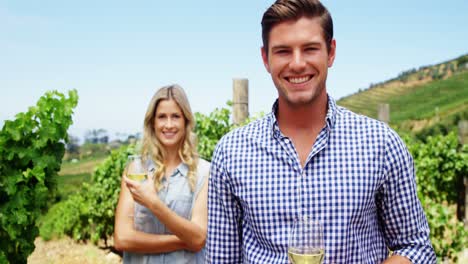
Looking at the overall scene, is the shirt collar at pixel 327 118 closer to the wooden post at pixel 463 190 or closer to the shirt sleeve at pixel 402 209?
the shirt sleeve at pixel 402 209

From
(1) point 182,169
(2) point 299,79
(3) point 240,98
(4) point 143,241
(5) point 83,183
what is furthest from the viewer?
(5) point 83,183

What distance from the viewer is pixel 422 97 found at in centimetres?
3581

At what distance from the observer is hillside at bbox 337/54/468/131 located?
29719 millimetres

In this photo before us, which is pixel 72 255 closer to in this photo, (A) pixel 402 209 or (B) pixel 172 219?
(B) pixel 172 219

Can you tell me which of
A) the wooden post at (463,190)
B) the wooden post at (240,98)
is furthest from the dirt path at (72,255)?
the wooden post at (463,190)

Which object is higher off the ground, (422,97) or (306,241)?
(422,97)

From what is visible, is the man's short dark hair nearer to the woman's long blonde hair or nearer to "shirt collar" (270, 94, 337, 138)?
"shirt collar" (270, 94, 337, 138)

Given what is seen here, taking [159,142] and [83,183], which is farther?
[83,183]

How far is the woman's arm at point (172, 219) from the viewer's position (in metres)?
3.09

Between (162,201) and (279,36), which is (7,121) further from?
(279,36)

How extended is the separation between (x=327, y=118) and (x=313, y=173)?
21cm

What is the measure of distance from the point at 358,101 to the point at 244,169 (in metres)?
35.8

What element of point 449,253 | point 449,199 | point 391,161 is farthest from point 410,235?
point 449,199

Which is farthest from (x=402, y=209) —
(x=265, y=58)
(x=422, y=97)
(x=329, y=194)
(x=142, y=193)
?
(x=422, y=97)
